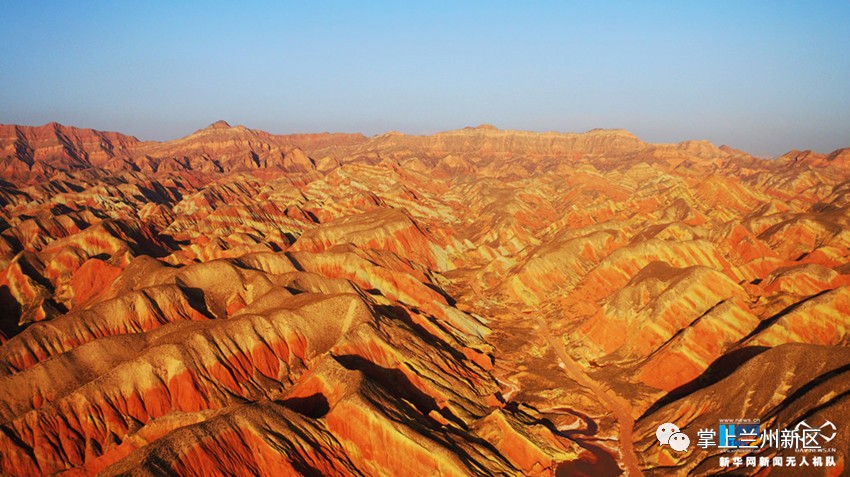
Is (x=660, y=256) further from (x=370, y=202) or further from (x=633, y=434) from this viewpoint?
(x=370, y=202)

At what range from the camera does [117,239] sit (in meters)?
109

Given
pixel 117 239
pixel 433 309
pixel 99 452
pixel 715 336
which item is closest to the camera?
pixel 99 452

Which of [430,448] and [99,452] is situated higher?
[430,448]

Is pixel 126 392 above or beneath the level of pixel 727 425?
beneath

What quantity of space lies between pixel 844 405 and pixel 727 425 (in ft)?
26.8

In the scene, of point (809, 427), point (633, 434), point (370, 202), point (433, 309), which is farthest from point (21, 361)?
point (370, 202)

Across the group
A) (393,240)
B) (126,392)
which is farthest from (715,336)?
(393,240)

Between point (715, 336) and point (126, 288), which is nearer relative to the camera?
point (715, 336)

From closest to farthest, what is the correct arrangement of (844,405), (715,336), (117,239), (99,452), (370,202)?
(844,405), (99,452), (715,336), (117,239), (370,202)

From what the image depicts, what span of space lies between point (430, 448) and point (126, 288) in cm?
5996

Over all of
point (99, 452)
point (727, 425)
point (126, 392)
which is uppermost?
point (727, 425)

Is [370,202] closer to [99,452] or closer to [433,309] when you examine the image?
[433,309]

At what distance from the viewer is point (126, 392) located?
49.1 m

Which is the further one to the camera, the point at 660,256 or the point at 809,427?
the point at 660,256
